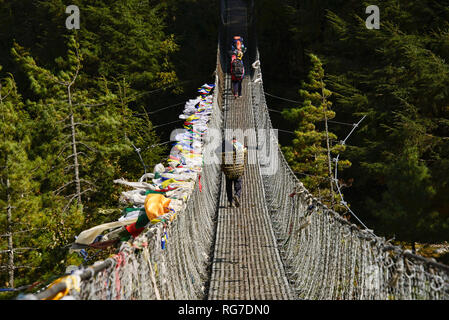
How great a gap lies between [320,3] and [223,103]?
8.91 metres

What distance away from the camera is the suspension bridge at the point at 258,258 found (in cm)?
229

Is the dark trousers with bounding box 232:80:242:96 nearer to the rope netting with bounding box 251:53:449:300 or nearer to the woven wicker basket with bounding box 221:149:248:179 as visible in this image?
the rope netting with bounding box 251:53:449:300

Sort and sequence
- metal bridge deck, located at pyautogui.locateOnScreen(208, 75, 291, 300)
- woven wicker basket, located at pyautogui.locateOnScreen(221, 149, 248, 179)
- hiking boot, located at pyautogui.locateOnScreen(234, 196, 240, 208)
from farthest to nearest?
hiking boot, located at pyautogui.locateOnScreen(234, 196, 240, 208) < woven wicker basket, located at pyautogui.locateOnScreen(221, 149, 248, 179) < metal bridge deck, located at pyautogui.locateOnScreen(208, 75, 291, 300)

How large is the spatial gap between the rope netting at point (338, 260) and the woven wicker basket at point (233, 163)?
0.51m

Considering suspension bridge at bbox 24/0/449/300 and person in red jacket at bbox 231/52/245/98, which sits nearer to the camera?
suspension bridge at bbox 24/0/449/300

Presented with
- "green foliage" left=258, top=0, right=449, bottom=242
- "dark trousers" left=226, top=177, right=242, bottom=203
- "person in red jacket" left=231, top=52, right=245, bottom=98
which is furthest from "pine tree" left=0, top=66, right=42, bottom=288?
"green foliage" left=258, top=0, right=449, bottom=242

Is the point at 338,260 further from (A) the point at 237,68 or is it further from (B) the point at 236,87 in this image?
(B) the point at 236,87

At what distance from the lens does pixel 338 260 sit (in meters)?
3.37

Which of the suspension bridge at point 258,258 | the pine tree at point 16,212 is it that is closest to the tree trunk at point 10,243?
the pine tree at point 16,212

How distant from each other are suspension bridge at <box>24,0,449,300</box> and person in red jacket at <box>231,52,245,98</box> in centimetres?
312

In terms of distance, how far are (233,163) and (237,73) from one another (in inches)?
197

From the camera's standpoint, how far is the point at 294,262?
4.35 metres

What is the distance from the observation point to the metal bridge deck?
3.85 metres

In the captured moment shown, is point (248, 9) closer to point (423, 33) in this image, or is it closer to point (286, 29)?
point (286, 29)
